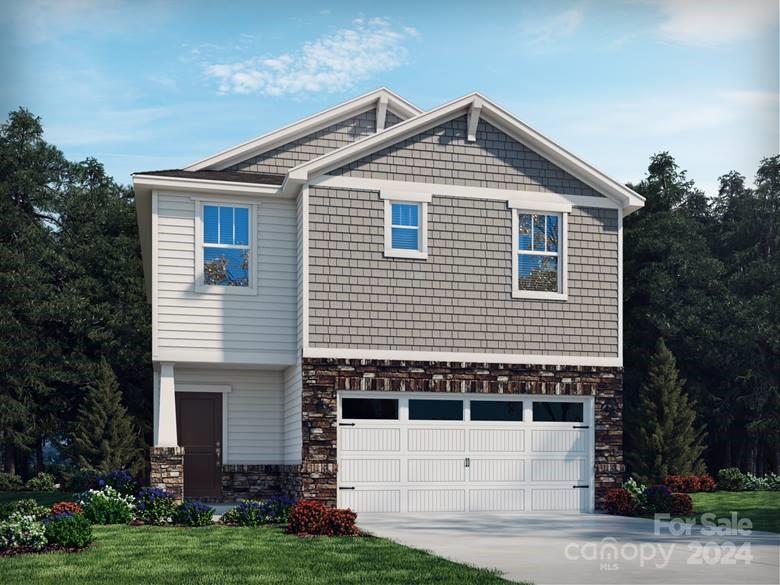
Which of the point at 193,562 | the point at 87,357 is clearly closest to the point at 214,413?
the point at 193,562

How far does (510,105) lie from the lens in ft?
72.0

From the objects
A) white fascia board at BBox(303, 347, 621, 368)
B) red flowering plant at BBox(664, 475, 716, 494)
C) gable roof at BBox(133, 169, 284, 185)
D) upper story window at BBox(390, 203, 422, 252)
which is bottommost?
red flowering plant at BBox(664, 475, 716, 494)

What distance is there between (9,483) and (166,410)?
51.9 feet

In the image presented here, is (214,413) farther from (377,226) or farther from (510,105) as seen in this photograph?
(510,105)

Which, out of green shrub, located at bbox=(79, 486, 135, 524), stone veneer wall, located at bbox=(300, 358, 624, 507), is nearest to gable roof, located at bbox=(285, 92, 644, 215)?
stone veneer wall, located at bbox=(300, 358, 624, 507)

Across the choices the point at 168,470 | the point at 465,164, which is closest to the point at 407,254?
the point at 465,164

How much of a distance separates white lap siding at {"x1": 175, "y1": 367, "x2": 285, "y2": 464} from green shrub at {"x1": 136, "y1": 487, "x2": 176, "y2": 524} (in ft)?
13.4

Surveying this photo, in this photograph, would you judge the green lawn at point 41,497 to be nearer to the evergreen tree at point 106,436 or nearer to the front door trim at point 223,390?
the evergreen tree at point 106,436

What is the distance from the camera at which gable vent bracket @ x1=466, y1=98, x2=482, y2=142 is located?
21.1 meters

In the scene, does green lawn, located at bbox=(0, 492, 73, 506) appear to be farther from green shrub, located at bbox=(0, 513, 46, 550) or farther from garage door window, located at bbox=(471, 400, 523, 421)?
green shrub, located at bbox=(0, 513, 46, 550)

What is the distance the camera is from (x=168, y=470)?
795 inches

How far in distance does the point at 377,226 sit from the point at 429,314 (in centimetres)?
201

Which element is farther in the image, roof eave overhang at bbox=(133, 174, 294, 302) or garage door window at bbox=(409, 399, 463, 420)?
garage door window at bbox=(409, 399, 463, 420)

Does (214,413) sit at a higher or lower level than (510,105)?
lower
